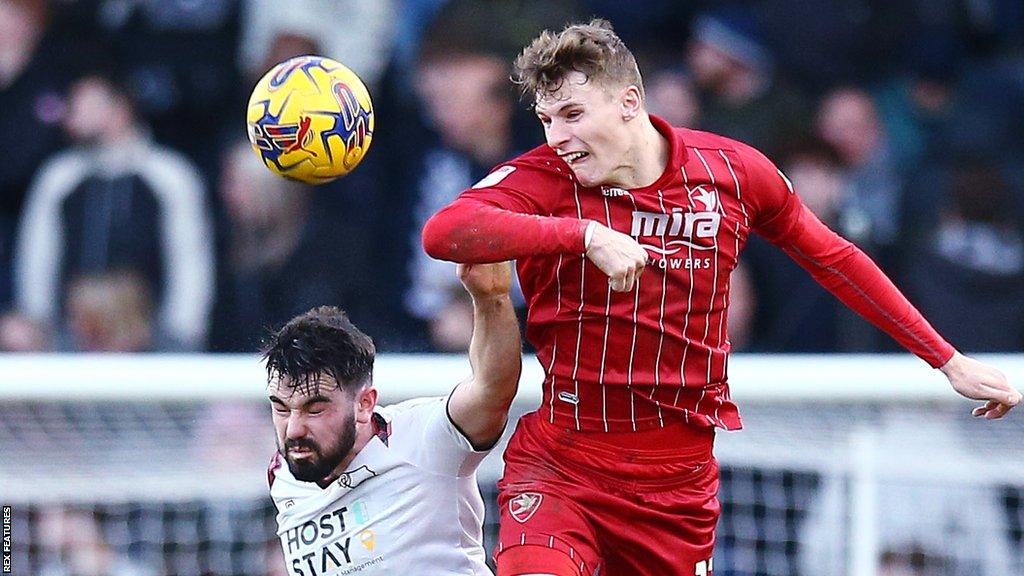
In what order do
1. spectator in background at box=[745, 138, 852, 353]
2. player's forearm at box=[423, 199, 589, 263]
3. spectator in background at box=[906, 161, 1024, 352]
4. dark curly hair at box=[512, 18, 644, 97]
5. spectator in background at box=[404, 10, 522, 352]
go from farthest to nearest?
spectator in background at box=[404, 10, 522, 352], spectator in background at box=[745, 138, 852, 353], spectator in background at box=[906, 161, 1024, 352], dark curly hair at box=[512, 18, 644, 97], player's forearm at box=[423, 199, 589, 263]

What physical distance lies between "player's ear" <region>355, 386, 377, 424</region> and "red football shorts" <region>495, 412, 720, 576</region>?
42cm

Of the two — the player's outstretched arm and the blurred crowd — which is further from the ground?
the blurred crowd

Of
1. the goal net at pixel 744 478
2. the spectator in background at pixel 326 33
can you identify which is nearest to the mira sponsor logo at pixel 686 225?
the goal net at pixel 744 478

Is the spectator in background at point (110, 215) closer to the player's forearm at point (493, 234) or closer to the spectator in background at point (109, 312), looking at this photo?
the spectator in background at point (109, 312)

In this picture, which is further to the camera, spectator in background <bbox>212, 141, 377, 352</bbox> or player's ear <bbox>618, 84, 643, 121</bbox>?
spectator in background <bbox>212, 141, 377, 352</bbox>

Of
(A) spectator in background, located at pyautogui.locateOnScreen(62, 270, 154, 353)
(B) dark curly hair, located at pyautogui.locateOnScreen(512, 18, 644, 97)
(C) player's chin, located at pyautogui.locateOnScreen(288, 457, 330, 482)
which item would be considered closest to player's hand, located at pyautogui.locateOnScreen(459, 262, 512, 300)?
(B) dark curly hair, located at pyautogui.locateOnScreen(512, 18, 644, 97)

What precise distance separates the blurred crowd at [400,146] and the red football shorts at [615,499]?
9.61 ft

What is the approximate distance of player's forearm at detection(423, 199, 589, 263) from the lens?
399cm

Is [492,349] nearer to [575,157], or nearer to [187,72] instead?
[575,157]

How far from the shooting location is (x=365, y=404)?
4.61 metres

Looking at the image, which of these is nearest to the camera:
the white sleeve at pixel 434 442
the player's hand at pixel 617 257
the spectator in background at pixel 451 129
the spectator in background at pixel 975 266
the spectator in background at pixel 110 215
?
the player's hand at pixel 617 257

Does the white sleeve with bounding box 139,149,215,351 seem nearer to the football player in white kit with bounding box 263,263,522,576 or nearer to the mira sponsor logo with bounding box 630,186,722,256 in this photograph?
the football player in white kit with bounding box 263,263,522,576

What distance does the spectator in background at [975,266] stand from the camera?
7.32m

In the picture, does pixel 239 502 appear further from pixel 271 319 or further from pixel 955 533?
pixel 955 533
